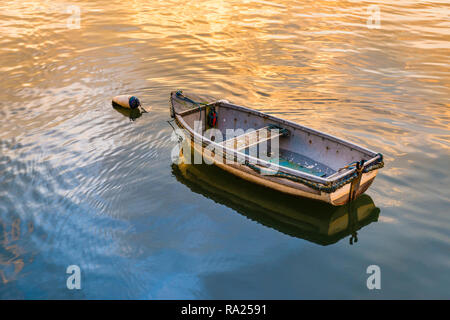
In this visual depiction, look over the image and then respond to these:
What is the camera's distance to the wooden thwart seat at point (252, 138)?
13867mm

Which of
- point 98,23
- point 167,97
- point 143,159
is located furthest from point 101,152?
point 98,23

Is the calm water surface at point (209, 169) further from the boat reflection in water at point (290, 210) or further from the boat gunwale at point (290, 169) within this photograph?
the boat gunwale at point (290, 169)

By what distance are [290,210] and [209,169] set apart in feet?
10.8

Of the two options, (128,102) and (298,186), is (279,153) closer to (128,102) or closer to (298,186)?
(298,186)

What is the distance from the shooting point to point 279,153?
14352 mm

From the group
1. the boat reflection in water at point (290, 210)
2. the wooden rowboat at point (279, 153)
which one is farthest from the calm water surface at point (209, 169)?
the wooden rowboat at point (279, 153)

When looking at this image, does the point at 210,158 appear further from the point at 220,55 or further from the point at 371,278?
the point at 220,55

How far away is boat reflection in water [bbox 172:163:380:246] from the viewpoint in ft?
39.4

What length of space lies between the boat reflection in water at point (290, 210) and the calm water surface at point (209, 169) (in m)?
0.05

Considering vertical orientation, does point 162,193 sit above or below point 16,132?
below

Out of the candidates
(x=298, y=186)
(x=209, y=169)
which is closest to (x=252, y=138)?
(x=209, y=169)

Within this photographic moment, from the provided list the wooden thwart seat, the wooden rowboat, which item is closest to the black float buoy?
the wooden rowboat

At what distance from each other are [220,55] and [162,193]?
43.6ft

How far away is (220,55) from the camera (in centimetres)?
2486
